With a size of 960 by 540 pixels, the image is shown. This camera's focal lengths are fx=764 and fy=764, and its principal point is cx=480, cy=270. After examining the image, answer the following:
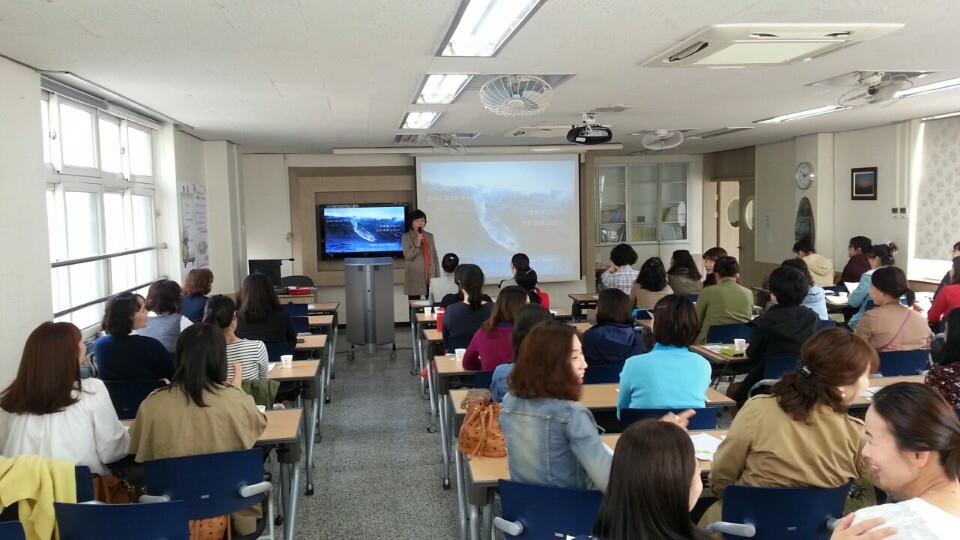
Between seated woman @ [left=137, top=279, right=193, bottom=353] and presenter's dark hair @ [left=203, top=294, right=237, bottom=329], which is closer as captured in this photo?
presenter's dark hair @ [left=203, top=294, right=237, bottom=329]

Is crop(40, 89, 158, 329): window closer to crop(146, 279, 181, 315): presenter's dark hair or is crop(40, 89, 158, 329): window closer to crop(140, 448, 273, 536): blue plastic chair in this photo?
crop(146, 279, 181, 315): presenter's dark hair

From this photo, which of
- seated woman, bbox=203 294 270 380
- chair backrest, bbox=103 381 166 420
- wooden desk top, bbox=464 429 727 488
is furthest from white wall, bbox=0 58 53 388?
wooden desk top, bbox=464 429 727 488

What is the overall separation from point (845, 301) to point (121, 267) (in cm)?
689

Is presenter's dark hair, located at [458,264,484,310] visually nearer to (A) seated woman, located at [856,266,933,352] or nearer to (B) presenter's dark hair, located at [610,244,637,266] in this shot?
(B) presenter's dark hair, located at [610,244,637,266]

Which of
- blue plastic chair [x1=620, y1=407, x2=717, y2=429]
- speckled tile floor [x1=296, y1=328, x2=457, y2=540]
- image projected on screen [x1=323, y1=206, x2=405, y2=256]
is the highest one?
image projected on screen [x1=323, y1=206, x2=405, y2=256]

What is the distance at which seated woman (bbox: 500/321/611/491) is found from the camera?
251 centimetres

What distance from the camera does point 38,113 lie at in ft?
15.2

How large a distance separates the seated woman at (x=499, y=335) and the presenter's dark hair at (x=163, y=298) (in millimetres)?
Answer: 2151

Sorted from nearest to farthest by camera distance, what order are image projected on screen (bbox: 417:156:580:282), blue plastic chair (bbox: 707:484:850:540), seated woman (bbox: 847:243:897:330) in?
blue plastic chair (bbox: 707:484:850:540)
seated woman (bbox: 847:243:897:330)
image projected on screen (bbox: 417:156:580:282)

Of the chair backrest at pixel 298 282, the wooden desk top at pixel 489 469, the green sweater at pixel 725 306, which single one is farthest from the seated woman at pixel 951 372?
the chair backrest at pixel 298 282

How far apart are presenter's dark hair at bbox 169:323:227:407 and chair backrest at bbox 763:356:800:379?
132 inches

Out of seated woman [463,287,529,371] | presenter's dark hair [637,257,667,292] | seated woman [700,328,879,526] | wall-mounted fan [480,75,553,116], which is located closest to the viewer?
seated woman [700,328,879,526]

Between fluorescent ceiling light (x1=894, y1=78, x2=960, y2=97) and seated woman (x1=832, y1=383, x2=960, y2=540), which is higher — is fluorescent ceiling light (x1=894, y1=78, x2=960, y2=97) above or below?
above

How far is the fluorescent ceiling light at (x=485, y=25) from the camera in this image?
3.49 metres
